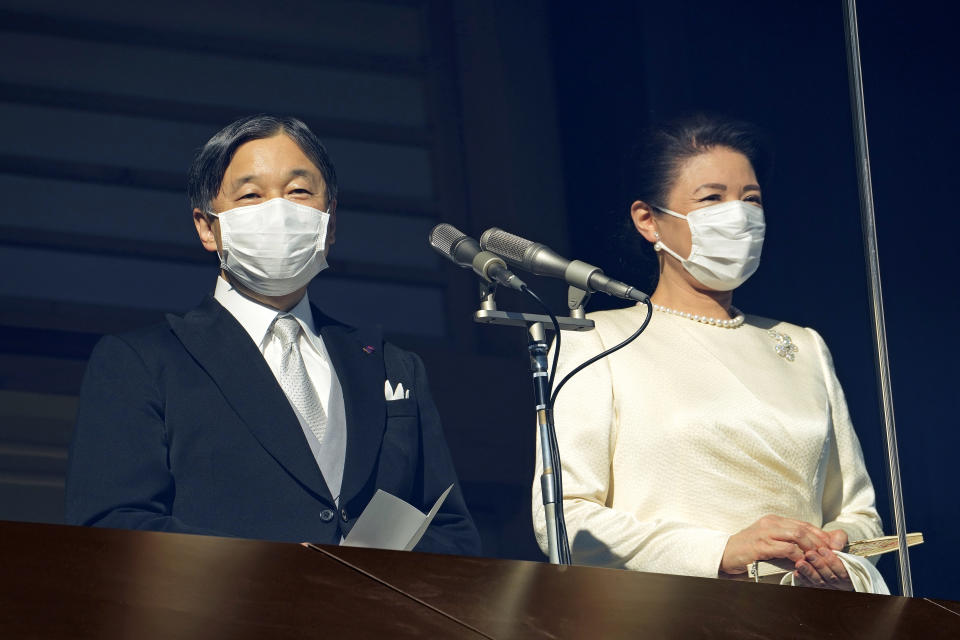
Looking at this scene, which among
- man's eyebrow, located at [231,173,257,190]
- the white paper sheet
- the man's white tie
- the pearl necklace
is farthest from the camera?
the pearl necklace

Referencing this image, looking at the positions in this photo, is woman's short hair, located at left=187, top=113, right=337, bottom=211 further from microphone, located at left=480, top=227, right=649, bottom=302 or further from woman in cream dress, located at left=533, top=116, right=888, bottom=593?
woman in cream dress, located at left=533, top=116, right=888, bottom=593

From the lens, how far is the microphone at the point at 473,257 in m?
2.30

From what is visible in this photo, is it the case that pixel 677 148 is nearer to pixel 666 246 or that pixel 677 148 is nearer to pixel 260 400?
pixel 666 246

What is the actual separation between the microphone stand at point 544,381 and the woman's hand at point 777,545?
539 mm

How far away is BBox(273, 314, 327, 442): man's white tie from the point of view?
252 centimetres

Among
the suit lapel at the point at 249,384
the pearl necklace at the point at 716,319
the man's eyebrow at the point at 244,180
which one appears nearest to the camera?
the suit lapel at the point at 249,384

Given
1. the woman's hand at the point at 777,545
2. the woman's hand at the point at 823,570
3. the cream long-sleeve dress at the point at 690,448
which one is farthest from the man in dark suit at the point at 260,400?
the woman's hand at the point at 823,570

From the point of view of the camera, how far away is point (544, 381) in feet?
7.27

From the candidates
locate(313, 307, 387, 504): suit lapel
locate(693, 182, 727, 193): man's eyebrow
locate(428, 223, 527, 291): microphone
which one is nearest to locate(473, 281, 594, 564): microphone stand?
locate(428, 223, 527, 291): microphone

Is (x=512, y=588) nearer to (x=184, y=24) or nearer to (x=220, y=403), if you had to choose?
(x=220, y=403)

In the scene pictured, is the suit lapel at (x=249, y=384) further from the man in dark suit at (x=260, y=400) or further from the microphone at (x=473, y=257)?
the microphone at (x=473, y=257)

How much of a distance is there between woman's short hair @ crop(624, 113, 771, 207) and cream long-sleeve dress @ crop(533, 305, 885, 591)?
30 cm

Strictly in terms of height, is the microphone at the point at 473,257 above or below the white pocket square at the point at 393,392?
above

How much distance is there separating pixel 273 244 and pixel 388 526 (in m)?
0.64
